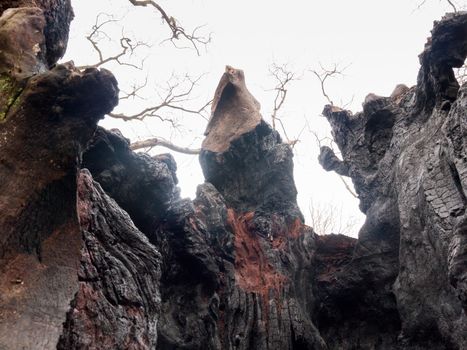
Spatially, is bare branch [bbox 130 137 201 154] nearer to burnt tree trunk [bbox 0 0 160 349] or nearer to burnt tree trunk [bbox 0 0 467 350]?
burnt tree trunk [bbox 0 0 467 350]

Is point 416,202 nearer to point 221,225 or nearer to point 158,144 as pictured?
point 221,225

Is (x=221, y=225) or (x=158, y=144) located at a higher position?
(x=158, y=144)

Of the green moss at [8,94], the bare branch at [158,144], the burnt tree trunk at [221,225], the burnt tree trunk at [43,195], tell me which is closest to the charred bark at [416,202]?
the burnt tree trunk at [221,225]

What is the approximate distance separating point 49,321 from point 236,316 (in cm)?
338

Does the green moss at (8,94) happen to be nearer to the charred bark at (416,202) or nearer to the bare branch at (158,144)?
the charred bark at (416,202)

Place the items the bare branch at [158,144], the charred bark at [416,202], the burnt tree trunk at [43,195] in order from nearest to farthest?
the burnt tree trunk at [43,195], the charred bark at [416,202], the bare branch at [158,144]

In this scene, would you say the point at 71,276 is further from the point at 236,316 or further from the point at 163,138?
the point at 163,138

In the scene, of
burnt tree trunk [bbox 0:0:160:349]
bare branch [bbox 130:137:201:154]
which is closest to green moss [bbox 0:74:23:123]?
burnt tree trunk [bbox 0:0:160:349]

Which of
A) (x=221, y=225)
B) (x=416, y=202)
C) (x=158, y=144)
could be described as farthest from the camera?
(x=158, y=144)

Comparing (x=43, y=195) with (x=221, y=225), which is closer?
(x=43, y=195)

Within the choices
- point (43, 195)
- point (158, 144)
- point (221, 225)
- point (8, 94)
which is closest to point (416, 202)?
point (221, 225)

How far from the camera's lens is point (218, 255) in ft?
20.5

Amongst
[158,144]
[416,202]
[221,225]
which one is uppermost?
[158,144]

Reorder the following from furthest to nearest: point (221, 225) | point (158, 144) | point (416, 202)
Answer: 1. point (158, 144)
2. point (221, 225)
3. point (416, 202)
